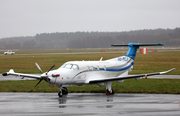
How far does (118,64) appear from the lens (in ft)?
74.9

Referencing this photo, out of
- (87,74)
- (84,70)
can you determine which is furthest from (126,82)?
(84,70)

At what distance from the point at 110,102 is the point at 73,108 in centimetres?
282

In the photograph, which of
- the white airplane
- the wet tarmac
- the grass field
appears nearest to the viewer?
the wet tarmac

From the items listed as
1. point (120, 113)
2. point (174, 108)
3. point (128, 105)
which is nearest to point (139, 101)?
point (128, 105)

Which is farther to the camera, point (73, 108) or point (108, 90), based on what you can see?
point (108, 90)

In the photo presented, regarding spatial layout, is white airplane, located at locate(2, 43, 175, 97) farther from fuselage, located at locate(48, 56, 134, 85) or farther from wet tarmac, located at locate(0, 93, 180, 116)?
wet tarmac, located at locate(0, 93, 180, 116)

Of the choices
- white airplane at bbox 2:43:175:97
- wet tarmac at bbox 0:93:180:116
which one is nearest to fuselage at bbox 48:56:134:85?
white airplane at bbox 2:43:175:97

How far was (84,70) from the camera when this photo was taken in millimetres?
21031

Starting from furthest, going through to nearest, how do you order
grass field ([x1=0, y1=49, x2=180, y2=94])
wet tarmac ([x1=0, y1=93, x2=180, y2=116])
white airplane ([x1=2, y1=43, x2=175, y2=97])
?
grass field ([x1=0, y1=49, x2=180, y2=94]) < white airplane ([x1=2, y1=43, x2=175, y2=97]) < wet tarmac ([x1=0, y1=93, x2=180, y2=116])

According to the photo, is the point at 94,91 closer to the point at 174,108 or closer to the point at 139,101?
the point at 139,101

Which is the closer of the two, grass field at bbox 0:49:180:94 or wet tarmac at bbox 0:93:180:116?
wet tarmac at bbox 0:93:180:116

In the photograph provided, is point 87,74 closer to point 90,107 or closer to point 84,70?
point 84,70

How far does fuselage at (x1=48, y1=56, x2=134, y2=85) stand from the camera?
775 inches

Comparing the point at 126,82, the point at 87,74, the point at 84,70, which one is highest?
the point at 84,70
